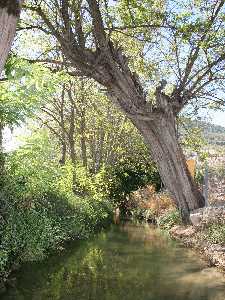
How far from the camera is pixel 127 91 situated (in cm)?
1636

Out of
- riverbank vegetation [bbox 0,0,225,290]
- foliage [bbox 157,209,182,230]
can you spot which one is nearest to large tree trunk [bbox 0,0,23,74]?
riverbank vegetation [bbox 0,0,225,290]

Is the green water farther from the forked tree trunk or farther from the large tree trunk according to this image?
the large tree trunk

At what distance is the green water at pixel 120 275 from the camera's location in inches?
395

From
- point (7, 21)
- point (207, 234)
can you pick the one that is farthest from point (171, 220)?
point (7, 21)

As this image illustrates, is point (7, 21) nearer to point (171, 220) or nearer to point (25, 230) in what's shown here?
point (25, 230)

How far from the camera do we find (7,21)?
4414 millimetres

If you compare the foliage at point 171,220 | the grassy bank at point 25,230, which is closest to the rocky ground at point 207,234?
the foliage at point 171,220

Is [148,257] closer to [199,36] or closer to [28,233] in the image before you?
[28,233]

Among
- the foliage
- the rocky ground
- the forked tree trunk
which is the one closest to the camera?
the rocky ground

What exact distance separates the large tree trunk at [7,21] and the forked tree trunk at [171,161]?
13.0 meters

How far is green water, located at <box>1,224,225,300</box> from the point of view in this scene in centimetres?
1003

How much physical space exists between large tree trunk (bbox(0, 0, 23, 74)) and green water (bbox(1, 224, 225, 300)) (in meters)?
6.36

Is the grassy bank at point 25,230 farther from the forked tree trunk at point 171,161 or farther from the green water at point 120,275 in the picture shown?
the forked tree trunk at point 171,161

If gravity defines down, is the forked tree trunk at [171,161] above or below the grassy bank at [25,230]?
above
